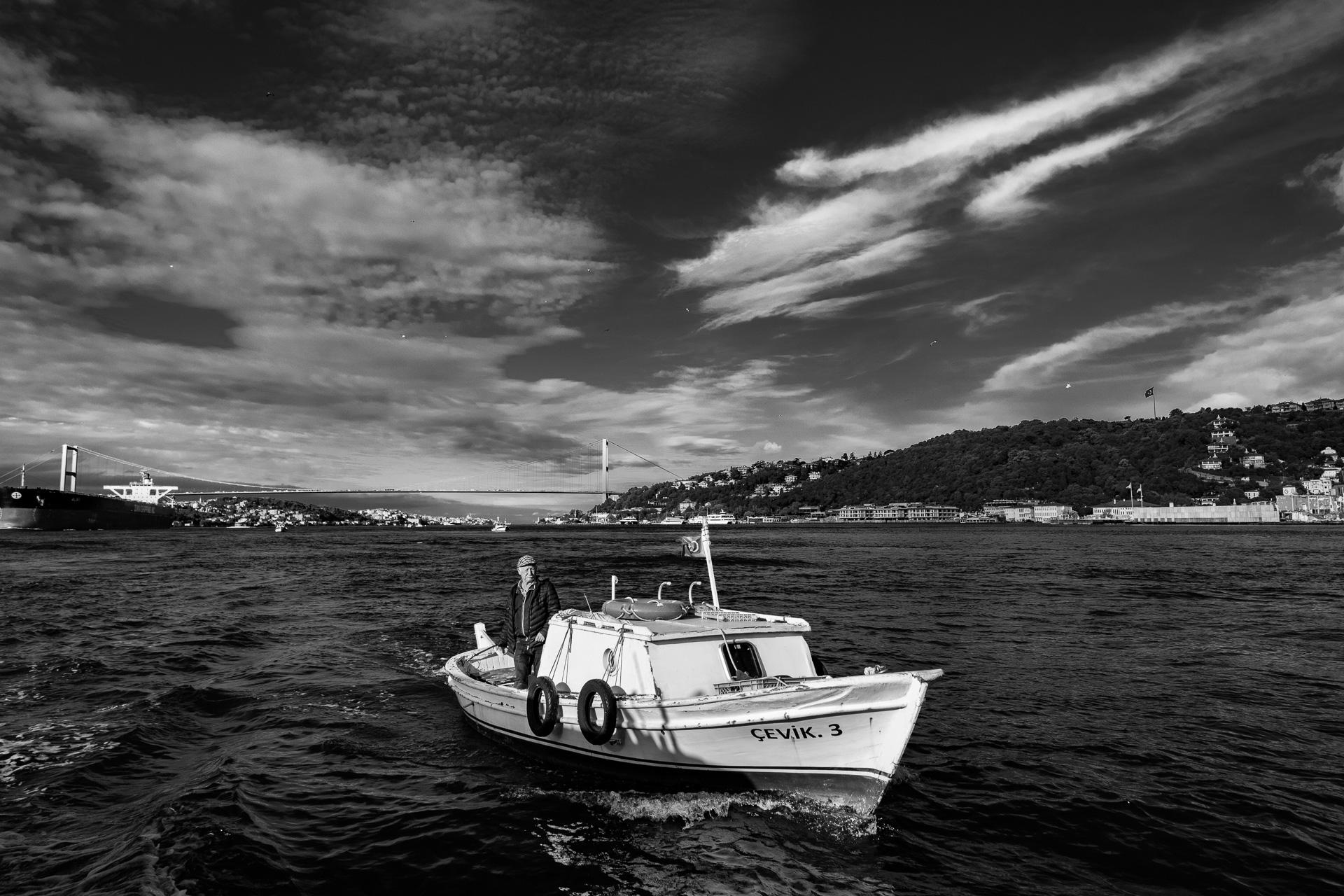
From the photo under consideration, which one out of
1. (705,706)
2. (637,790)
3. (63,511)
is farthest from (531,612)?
(63,511)

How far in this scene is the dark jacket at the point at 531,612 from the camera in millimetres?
12836

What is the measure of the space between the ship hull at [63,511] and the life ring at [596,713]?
155 metres

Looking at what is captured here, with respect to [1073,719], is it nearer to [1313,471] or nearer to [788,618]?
[788,618]

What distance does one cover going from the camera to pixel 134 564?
54969mm

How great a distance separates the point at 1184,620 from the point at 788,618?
23.7 m

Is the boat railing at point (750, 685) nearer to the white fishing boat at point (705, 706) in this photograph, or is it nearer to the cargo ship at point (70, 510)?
the white fishing boat at point (705, 706)

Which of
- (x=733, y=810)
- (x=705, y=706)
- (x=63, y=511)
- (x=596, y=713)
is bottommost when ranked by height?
(x=733, y=810)

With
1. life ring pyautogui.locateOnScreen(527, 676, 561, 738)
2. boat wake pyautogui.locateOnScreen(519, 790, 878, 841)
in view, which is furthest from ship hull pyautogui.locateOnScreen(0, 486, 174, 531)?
boat wake pyautogui.locateOnScreen(519, 790, 878, 841)

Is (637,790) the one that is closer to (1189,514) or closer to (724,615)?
(724,615)

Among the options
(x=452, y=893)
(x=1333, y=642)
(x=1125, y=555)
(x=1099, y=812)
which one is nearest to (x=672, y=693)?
(x=452, y=893)

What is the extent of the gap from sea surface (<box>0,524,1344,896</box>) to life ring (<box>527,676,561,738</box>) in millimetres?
913

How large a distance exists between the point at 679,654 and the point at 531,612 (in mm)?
3481

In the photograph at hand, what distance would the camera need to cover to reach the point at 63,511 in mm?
129250

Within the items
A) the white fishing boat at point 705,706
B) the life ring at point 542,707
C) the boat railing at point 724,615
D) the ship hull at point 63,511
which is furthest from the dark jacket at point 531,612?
the ship hull at point 63,511
